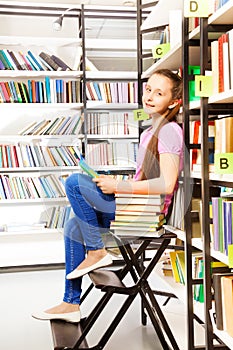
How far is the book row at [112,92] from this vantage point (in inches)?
177

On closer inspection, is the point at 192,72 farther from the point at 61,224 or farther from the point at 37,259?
the point at 37,259

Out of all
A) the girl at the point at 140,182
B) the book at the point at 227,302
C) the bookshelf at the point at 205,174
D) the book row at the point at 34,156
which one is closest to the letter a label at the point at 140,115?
the girl at the point at 140,182

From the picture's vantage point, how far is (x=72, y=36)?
4719 mm

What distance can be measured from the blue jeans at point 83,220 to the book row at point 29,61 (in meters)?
2.49

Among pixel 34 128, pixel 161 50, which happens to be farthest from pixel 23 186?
pixel 161 50

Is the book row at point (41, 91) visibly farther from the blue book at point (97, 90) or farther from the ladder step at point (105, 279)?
the ladder step at point (105, 279)

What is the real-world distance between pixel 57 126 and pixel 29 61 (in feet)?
2.07

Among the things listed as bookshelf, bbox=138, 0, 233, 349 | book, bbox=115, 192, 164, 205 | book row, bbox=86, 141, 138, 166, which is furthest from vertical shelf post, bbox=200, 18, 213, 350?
book row, bbox=86, 141, 138, 166

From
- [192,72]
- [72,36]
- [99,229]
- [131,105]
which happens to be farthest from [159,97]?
[72,36]

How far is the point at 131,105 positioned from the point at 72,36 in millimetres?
908

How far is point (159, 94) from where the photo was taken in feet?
6.95

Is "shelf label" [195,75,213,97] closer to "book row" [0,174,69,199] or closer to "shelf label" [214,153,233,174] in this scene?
"shelf label" [214,153,233,174]

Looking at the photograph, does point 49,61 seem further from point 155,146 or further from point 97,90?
point 155,146

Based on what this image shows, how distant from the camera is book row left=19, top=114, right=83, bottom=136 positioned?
4457 millimetres
